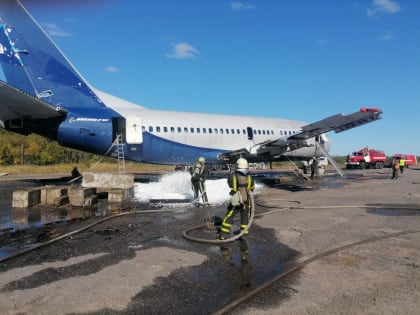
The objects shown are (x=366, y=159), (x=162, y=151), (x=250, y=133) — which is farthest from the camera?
(x=366, y=159)

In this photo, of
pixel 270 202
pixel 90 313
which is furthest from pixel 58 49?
pixel 90 313

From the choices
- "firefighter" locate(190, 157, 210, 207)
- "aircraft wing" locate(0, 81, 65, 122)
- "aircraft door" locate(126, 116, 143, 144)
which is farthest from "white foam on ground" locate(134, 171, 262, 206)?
"aircraft wing" locate(0, 81, 65, 122)

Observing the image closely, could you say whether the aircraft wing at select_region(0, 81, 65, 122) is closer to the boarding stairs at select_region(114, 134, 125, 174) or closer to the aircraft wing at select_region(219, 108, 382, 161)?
the boarding stairs at select_region(114, 134, 125, 174)

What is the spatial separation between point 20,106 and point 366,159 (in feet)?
137

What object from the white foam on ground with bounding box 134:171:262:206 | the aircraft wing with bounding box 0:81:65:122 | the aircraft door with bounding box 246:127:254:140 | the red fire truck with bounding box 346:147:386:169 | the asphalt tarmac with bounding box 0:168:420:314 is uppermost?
the aircraft wing with bounding box 0:81:65:122

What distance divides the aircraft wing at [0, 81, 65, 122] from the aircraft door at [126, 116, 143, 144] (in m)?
3.10

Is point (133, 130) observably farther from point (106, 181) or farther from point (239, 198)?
point (239, 198)

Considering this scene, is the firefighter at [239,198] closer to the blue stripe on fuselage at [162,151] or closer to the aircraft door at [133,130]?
the aircraft door at [133,130]

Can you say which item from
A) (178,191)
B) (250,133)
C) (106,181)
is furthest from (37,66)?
(250,133)

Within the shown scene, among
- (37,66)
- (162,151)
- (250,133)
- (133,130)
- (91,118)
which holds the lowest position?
(162,151)

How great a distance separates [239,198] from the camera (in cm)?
737

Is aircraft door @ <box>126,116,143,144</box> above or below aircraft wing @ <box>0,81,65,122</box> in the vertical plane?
below

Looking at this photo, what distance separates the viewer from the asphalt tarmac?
4148mm

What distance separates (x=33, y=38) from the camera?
15617 millimetres
